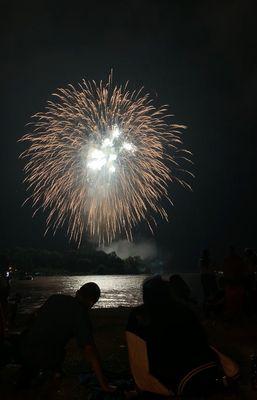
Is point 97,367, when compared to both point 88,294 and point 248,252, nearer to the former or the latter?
point 88,294

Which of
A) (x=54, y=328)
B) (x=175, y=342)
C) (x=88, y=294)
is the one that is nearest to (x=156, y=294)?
(x=175, y=342)

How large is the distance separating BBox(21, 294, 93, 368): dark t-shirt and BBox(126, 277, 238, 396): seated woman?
162 cm

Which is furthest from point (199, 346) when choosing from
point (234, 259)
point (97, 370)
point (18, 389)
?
point (234, 259)

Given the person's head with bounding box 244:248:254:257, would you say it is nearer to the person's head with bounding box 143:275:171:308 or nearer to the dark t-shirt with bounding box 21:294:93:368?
the dark t-shirt with bounding box 21:294:93:368

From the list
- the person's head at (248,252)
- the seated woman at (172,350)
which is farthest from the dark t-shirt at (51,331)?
the person's head at (248,252)

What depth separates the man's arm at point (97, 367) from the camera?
5508 mm

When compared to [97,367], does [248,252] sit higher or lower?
higher

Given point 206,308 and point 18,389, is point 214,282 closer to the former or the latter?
point 206,308

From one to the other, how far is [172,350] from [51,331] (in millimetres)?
2225

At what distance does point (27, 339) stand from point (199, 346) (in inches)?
107

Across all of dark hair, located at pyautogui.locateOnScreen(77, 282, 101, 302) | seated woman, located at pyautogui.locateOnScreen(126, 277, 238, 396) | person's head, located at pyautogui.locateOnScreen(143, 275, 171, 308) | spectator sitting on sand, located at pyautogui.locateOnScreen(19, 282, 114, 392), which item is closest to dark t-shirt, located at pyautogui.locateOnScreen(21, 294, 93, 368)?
spectator sitting on sand, located at pyautogui.locateOnScreen(19, 282, 114, 392)

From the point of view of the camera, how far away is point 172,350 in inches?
179

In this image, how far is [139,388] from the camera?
486 centimetres

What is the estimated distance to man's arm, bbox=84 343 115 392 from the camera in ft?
18.1
